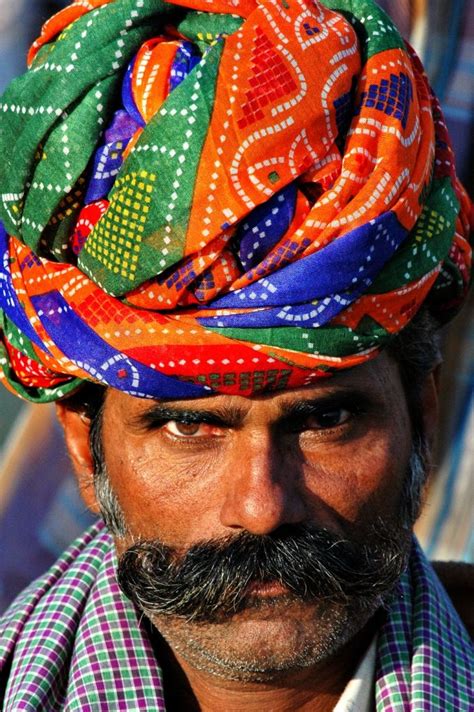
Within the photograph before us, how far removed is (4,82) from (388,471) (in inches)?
103

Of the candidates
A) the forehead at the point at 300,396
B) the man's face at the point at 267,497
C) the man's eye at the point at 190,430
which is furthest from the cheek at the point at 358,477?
the man's eye at the point at 190,430

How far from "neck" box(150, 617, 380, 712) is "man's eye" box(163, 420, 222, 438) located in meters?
0.58

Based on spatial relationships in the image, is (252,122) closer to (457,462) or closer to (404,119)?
(404,119)

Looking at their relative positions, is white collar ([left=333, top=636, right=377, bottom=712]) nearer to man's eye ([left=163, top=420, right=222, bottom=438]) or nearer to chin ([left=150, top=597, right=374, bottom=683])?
chin ([left=150, top=597, right=374, bottom=683])

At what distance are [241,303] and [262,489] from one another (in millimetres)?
373

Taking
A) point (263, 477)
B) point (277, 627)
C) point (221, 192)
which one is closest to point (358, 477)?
point (263, 477)

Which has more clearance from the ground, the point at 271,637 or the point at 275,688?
the point at 271,637

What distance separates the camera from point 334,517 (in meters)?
2.21

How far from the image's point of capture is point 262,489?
2.08 m

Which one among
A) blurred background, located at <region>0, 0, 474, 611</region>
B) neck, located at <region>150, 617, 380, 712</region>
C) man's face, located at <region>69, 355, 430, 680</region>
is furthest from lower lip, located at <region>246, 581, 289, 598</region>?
blurred background, located at <region>0, 0, 474, 611</region>

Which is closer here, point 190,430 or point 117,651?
point 190,430

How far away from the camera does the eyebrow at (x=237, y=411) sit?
7.11 feet

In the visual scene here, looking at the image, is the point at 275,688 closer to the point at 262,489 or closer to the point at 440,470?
the point at 262,489

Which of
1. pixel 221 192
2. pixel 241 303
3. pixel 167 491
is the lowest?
pixel 167 491
